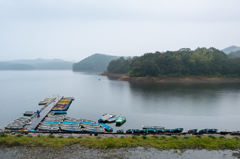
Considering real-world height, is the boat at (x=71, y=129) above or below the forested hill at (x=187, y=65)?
below

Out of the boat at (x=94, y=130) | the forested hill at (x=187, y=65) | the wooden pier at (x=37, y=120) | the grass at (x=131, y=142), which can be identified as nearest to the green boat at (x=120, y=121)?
the boat at (x=94, y=130)

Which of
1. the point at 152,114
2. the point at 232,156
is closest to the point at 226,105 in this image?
the point at 152,114

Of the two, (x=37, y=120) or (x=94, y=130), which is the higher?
(x=94, y=130)

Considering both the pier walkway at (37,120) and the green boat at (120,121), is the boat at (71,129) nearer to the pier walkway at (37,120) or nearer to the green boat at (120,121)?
the pier walkway at (37,120)

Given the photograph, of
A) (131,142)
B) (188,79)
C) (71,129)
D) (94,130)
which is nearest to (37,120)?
(71,129)

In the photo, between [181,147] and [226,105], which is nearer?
[181,147]

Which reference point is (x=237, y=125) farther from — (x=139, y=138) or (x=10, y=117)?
(x=10, y=117)

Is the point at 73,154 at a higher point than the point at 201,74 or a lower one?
lower

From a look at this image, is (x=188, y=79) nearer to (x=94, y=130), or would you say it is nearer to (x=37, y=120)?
(x=94, y=130)
